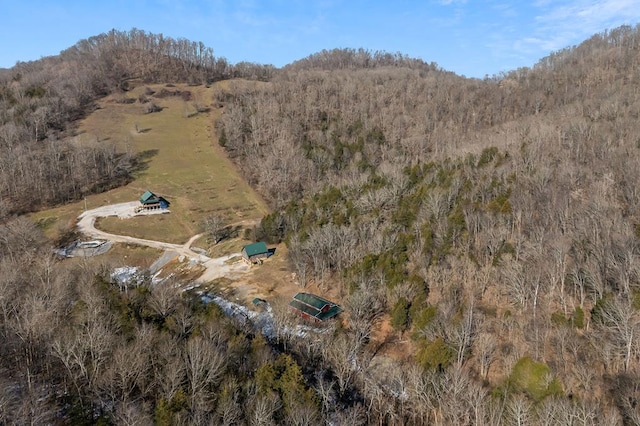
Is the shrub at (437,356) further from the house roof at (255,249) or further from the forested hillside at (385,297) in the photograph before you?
the house roof at (255,249)

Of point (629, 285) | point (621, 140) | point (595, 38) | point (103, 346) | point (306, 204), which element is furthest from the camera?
point (595, 38)

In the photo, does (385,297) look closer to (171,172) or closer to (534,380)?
(534,380)

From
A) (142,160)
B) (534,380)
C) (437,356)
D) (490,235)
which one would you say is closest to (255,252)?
(490,235)

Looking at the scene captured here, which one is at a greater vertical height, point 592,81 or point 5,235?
point 592,81

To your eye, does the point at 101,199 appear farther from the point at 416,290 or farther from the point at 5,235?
the point at 416,290

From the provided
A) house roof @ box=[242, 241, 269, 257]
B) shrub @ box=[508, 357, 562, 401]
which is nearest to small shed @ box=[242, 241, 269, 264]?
A: house roof @ box=[242, 241, 269, 257]

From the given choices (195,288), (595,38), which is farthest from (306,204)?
(595,38)
